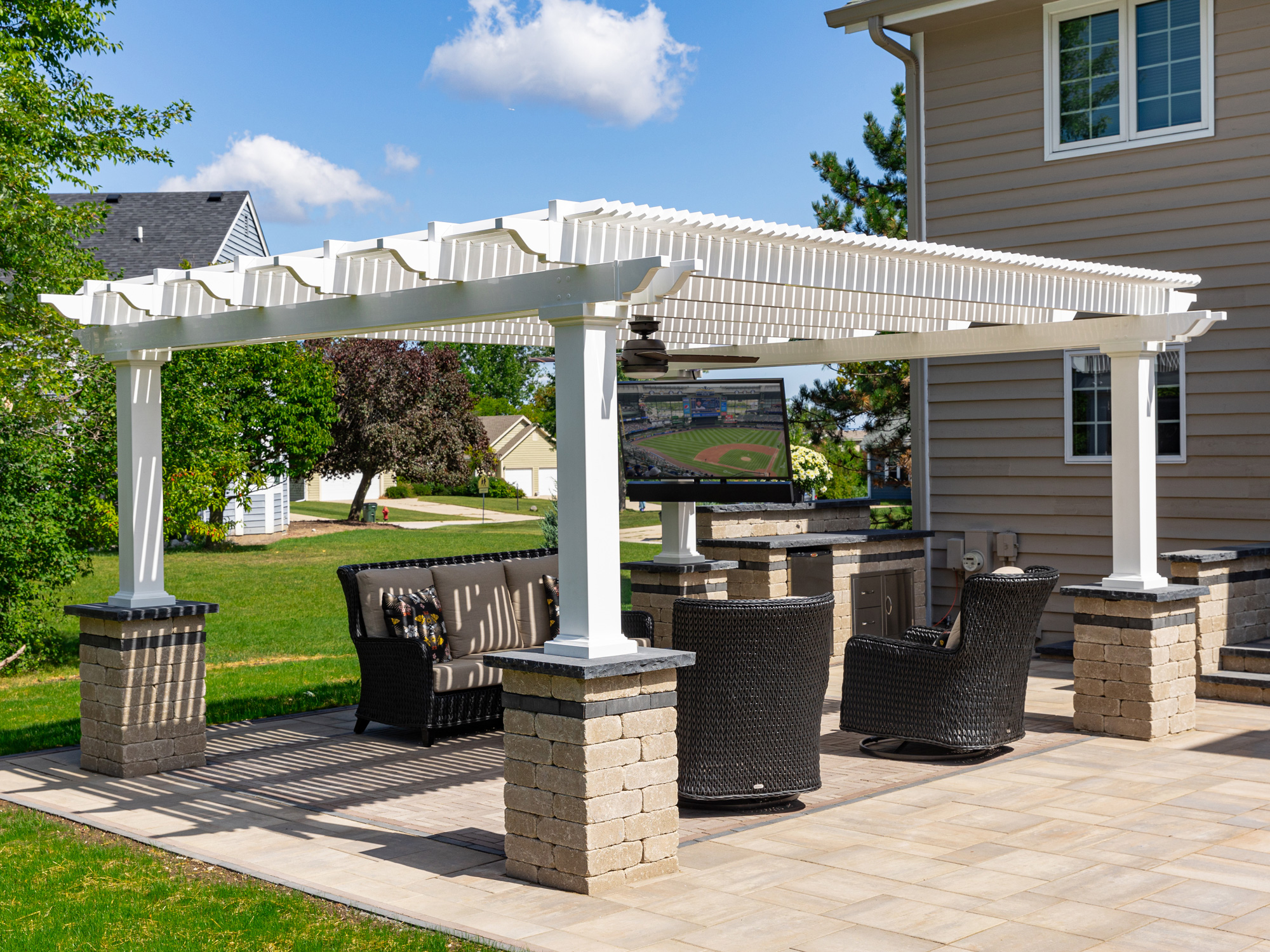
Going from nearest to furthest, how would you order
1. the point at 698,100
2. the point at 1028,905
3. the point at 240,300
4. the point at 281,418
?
the point at 1028,905 < the point at 240,300 < the point at 281,418 < the point at 698,100

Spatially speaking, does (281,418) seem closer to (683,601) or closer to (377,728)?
(377,728)

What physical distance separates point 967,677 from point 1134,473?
1.77 meters

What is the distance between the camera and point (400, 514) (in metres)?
34.6

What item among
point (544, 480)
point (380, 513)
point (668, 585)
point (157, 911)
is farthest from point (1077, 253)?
point (544, 480)

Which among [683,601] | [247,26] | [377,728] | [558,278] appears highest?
[247,26]

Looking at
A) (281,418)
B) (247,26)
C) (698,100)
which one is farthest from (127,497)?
(698,100)

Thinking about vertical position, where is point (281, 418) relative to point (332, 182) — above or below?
below

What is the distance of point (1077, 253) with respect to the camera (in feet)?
32.9

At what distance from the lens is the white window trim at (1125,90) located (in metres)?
9.30

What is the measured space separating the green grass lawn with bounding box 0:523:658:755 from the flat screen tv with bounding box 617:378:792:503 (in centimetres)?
269

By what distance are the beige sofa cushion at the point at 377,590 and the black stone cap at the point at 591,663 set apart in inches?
105

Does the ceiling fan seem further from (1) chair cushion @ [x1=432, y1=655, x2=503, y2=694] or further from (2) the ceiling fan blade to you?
(2) the ceiling fan blade

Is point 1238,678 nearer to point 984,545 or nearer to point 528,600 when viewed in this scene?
point 984,545

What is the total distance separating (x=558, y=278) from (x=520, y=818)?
6.77 ft
